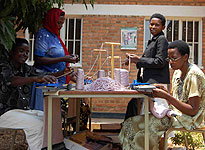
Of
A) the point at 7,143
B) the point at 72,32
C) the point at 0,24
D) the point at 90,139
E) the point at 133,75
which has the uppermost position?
the point at 72,32

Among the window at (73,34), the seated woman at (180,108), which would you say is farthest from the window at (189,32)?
the seated woman at (180,108)

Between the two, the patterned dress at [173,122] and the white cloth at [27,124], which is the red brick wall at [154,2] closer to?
the patterned dress at [173,122]

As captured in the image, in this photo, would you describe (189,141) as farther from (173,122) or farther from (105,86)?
(105,86)

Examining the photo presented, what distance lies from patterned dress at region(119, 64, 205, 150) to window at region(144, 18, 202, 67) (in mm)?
5140

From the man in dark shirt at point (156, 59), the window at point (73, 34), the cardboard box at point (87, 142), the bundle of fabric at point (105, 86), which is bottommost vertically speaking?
the cardboard box at point (87, 142)

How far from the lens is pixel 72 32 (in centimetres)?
771

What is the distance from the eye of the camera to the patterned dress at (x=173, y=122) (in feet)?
8.33

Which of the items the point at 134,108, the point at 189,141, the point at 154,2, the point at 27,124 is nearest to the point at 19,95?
the point at 27,124

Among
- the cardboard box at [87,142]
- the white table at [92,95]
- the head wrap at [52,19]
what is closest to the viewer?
the white table at [92,95]

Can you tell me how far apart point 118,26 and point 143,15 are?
74 cm

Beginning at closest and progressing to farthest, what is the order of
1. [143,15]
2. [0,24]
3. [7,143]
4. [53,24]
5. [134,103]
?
[0,24] → [53,24] → [134,103] → [7,143] → [143,15]

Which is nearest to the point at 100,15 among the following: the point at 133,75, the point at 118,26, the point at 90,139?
the point at 118,26

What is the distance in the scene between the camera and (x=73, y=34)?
7707 millimetres

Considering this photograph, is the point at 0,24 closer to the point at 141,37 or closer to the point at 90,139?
the point at 90,139
